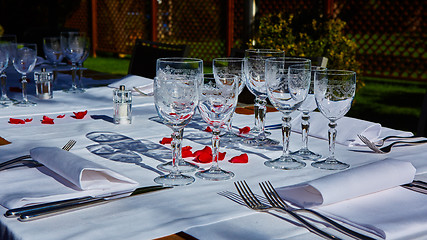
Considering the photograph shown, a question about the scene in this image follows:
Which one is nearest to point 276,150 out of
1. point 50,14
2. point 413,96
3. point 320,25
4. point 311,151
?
point 311,151

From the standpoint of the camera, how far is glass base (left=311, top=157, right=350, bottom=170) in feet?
4.59

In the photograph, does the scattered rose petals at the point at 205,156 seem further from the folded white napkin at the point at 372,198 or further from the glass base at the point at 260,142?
the folded white napkin at the point at 372,198

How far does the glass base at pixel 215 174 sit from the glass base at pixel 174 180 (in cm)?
4

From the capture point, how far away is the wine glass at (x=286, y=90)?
1.42 metres

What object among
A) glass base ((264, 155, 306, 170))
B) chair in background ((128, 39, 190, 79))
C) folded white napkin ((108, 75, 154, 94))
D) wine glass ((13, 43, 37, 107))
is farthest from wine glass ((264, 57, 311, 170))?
chair in background ((128, 39, 190, 79))

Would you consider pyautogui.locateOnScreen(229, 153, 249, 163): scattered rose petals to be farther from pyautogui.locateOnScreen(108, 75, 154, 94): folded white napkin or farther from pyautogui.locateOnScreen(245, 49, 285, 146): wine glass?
pyautogui.locateOnScreen(108, 75, 154, 94): folded white napkin

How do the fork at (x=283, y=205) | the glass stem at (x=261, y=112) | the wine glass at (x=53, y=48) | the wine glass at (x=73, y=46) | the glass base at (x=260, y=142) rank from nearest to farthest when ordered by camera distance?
1. the fork at (x=283, y=205)
2. the glass base at (x=260, y=142)
3. the glass stem at (x=261, y=112)
4. the wine glass at (x=73, y=46)
5. the wine glass at (x=53, y=48)

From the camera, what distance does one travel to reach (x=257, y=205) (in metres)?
1.11

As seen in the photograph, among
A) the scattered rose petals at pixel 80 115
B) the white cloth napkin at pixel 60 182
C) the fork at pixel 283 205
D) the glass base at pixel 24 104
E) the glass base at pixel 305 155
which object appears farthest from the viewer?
the glass base at pixel 24 104

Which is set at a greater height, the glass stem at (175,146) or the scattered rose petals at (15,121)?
the glass stem at (175,146)

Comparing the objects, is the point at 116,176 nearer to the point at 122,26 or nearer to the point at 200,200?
the point at 200,200

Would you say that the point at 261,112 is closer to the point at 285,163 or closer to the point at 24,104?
the point at 285,163

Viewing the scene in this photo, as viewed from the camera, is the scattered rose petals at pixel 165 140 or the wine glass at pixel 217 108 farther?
the scattered rose petals at pixel 165 140

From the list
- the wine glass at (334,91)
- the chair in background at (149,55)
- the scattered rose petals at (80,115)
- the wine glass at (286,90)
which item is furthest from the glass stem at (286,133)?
the chair in background at (149,55)
